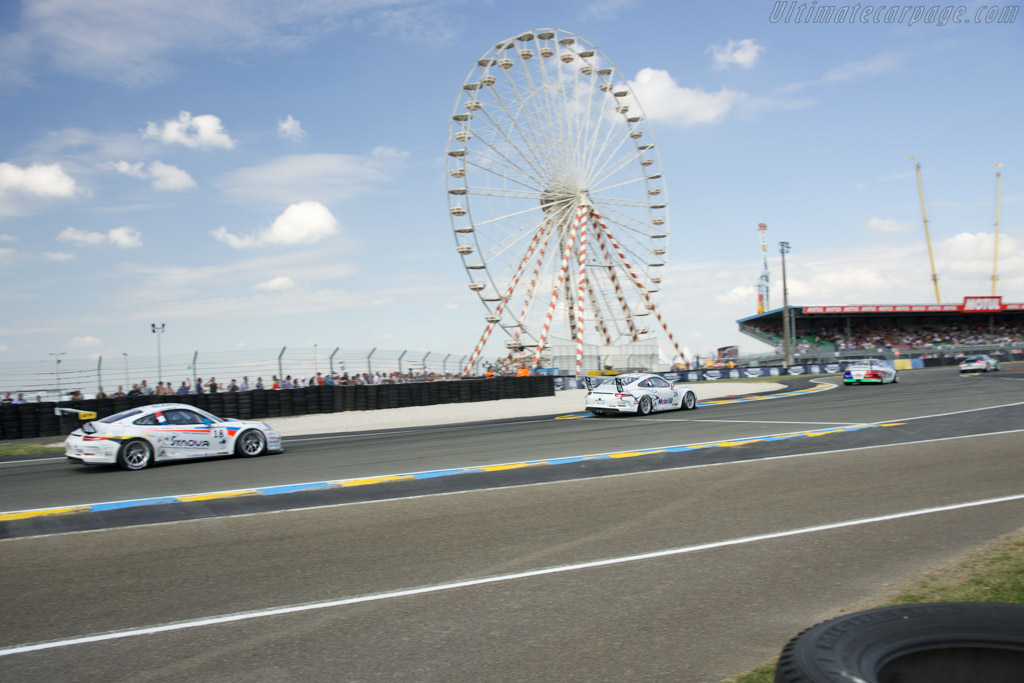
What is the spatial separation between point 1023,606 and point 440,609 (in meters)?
2.91

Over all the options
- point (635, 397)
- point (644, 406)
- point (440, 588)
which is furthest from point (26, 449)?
point (440, 588)

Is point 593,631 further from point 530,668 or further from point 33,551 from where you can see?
point 33,551

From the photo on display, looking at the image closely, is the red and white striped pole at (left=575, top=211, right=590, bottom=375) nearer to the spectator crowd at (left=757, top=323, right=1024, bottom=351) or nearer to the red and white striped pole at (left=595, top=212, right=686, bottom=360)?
the red and white striped pole at (left=595, top=212, right=686, bottom=360)

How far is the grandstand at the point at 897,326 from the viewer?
7369 cm

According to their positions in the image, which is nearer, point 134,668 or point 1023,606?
point 1023,606

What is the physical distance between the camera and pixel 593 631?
13.3 feet

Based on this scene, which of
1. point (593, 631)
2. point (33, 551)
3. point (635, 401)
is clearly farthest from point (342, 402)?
point (593, 631)

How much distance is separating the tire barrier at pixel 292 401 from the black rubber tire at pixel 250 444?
235 inches

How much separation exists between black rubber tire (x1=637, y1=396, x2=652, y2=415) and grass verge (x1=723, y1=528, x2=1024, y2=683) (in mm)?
14932

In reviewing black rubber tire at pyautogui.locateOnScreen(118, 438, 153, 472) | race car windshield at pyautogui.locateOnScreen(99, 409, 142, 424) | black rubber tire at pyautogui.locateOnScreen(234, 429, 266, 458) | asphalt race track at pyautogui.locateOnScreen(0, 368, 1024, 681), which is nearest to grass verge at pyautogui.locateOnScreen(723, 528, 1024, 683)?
asphalt race track at pyautogui.locateOnScreen(0, 368, 1024, 681)

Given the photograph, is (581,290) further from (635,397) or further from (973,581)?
(973,581)

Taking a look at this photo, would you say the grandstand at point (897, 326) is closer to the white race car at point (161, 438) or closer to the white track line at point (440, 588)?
the white race car at point (161, 438)

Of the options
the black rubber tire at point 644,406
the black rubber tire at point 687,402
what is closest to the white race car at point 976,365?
the black rubber tire at point 687,402

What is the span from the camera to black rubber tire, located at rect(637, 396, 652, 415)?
20350 millimetres
